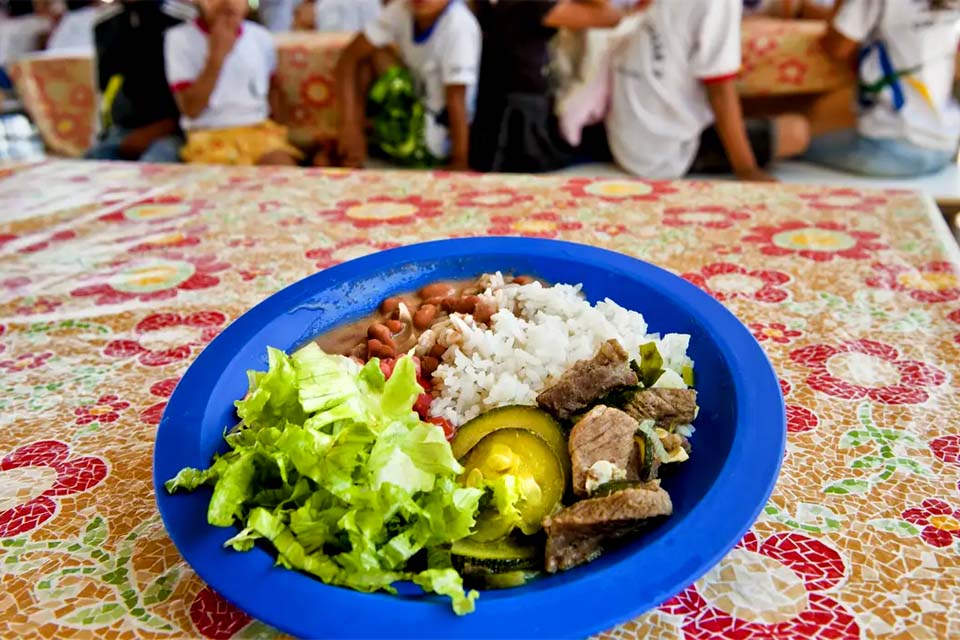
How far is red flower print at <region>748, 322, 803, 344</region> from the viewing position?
111 centimetres

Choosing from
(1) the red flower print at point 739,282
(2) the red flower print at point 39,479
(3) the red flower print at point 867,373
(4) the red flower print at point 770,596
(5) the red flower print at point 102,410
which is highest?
(1) the red flower print at point 739,282

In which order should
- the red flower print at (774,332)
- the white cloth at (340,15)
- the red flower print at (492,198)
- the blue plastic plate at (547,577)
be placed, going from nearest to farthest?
the blue plastic plate at (547,577) < the red flower print at (774,332) < the red flower print at (492,198) < the white cloth at (340,15)

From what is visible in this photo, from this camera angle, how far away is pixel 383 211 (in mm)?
1717

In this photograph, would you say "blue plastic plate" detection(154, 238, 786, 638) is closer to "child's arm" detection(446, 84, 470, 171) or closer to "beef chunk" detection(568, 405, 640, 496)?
"beef chunk" detection(568, 405, 640, 496)

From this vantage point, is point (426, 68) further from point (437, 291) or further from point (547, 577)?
point (547, 577)

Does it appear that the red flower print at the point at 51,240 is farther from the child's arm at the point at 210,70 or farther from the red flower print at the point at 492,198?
the child's arm at the point at 210,70

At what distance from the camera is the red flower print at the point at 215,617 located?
64 centimetres

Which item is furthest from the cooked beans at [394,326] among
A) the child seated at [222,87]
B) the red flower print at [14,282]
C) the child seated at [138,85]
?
the child seated at [138,85]

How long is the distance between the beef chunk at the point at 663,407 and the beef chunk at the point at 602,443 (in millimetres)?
36

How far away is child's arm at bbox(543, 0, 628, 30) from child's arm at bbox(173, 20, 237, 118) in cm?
137

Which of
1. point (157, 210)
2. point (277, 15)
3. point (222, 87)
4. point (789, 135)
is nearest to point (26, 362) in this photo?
point (157, 210)

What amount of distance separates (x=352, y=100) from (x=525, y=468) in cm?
298

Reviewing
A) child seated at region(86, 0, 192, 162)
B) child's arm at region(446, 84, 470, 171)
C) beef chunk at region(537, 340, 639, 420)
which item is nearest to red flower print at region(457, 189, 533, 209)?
beef chunk at region(537, 340, 639, 420)

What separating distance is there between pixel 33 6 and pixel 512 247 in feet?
27.7
